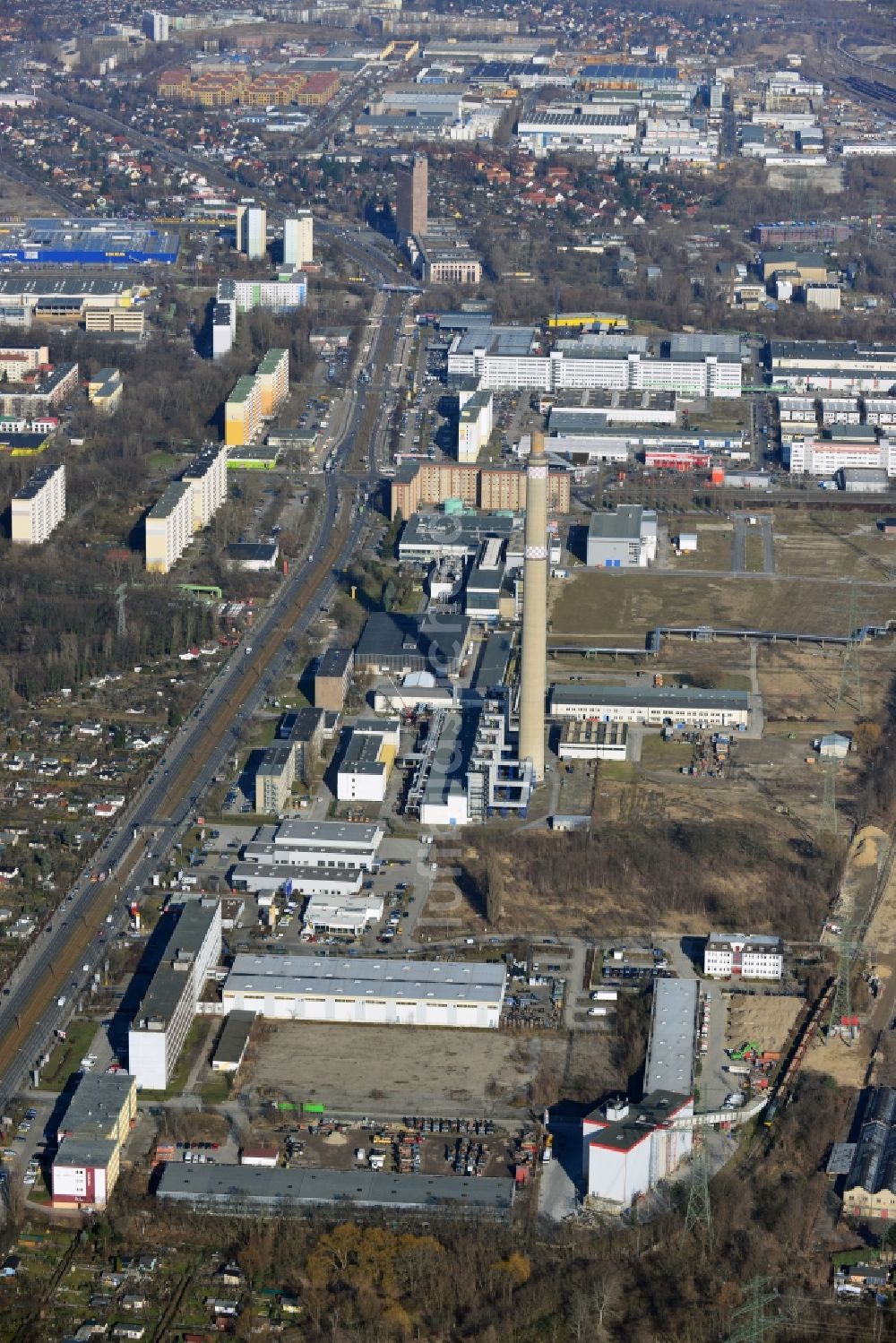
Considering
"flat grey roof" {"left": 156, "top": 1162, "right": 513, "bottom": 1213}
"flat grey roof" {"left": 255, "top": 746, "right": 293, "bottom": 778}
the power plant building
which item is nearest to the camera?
"flat grey roof" {"left": 156, "top": 1162, "right": 513, "bottom": 1213}

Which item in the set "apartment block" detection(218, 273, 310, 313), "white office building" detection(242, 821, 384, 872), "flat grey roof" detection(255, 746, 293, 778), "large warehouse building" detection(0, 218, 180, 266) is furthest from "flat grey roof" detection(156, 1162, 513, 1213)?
"large warehouse building" detection(0, 218, 180, 266)

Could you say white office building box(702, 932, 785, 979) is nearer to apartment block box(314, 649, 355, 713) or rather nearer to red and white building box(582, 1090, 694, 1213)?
red and white building box(582, 1090, 694, 1213)

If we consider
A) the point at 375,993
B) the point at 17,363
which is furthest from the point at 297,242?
the point at 375,993

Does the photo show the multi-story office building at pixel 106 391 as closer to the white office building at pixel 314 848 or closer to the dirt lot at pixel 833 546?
the dirt lot at pixel 833 546

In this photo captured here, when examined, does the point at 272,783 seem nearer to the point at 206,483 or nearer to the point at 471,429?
the point at 206,483

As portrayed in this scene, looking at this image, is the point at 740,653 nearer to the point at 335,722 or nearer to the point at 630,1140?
the point at 335,722

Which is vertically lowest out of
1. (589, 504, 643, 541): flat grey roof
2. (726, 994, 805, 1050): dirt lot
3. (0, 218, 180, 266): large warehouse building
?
(0, 218, 180, 266): large warehouse building

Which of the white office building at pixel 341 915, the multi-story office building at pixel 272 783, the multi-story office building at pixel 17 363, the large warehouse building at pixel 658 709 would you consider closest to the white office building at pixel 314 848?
the white office building at pixel 341 915
